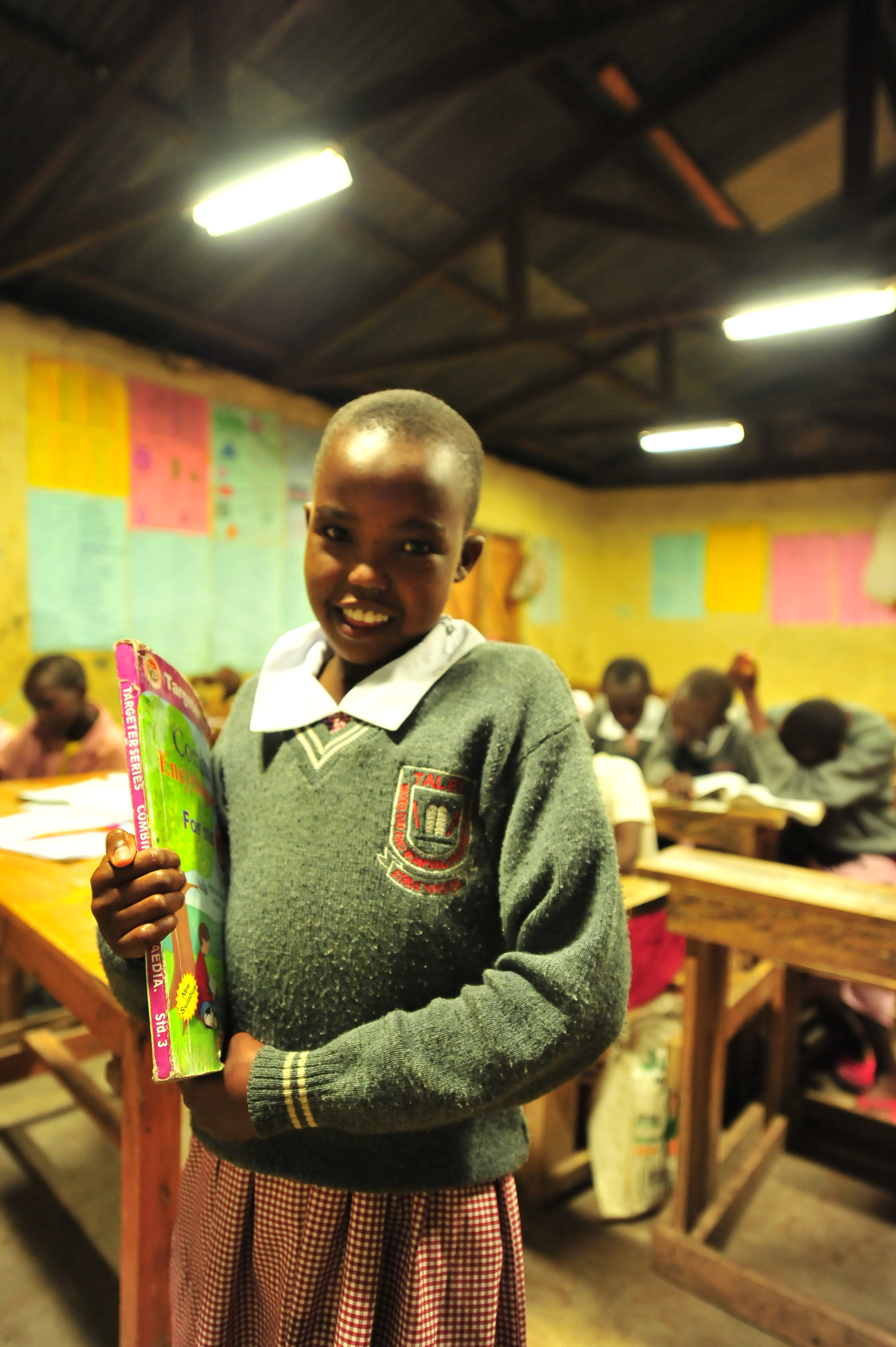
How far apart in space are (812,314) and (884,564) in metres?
4.18

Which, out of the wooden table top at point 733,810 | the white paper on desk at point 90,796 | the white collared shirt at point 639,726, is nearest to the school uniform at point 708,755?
the white collared shirt at point 639,726

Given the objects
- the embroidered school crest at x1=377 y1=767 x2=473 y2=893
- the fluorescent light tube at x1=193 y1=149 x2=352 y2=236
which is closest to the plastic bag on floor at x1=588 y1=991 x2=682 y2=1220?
the embroidered school crest at x1=377 y1=767 x2=473 y2=893

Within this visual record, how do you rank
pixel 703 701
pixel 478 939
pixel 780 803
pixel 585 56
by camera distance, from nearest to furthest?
pixel 478 939, pixel 780 803, pixel 703 701, pixel 585 56

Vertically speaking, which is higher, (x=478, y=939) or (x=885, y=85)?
(x=885, y=85)

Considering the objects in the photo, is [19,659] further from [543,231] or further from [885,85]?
[885,85]

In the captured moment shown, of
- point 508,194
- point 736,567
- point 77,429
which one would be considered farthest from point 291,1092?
point 736,567

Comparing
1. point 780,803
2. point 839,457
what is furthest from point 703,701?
point 839,457

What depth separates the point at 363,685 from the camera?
77 cm

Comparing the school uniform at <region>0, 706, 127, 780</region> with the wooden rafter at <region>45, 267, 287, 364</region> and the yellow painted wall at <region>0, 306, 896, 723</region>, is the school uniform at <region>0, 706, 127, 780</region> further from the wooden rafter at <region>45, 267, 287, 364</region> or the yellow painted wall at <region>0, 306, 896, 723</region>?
the yellow painted wall at <region>0, 306, 896, 723</region>

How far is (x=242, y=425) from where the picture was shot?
484 centimetres

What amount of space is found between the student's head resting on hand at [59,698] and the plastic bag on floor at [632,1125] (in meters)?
2.02

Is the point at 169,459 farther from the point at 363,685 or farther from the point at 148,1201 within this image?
the point at 363,685

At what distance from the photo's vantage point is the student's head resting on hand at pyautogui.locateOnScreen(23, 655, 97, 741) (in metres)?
2.64

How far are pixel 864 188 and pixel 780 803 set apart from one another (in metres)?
2.64
